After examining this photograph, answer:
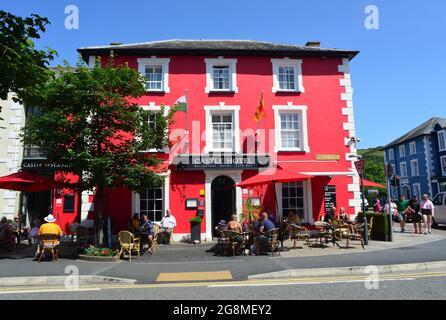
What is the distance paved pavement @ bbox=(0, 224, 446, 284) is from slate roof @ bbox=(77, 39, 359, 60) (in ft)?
30.7

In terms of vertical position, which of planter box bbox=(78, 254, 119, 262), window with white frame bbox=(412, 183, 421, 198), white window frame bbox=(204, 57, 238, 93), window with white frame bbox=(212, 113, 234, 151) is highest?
white window frame bbox=(204, 57, 238, 93)

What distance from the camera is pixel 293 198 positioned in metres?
16.5

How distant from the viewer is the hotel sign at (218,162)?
15516 millimetres

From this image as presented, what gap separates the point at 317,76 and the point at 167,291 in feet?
45.3

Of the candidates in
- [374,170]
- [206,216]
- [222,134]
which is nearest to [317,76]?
[222,134]

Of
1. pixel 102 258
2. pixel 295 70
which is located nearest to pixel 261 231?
pixel 102 258

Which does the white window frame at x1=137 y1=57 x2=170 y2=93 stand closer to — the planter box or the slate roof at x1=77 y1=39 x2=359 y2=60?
the slate roof at x1=77 y1=39 x2=359 y2=60

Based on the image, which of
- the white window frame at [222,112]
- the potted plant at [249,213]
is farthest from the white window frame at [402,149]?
the potted plant at [249,213]

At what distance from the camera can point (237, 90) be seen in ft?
54.9

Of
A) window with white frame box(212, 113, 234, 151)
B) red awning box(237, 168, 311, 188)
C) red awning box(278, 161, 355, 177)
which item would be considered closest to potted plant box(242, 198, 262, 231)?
red awning box(278, 161, 355, 177)

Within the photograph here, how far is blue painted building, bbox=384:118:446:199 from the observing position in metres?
40.0

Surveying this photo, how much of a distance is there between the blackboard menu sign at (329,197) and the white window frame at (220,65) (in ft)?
20.5

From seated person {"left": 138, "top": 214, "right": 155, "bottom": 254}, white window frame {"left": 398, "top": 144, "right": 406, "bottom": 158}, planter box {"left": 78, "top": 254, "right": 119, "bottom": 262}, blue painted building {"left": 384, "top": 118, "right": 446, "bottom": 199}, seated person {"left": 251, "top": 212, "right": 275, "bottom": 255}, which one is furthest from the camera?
white window frame {"left": 398, "top": 144, "right": 406, "bottom": 158}

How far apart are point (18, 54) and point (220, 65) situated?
990 centimetres
